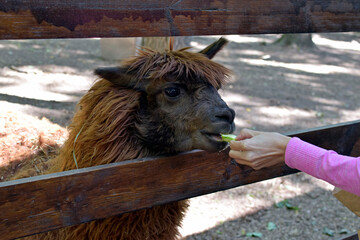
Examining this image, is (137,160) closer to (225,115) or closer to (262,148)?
(225,115)

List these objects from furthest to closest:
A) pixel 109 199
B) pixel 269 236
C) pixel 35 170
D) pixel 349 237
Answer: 1. pixel 269 236
2. pixel 349 237
3. pixel 35 170
4. pixel 109 199

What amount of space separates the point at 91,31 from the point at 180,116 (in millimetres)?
840

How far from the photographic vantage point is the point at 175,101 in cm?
251

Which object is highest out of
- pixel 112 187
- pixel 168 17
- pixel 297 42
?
pixel 168 17

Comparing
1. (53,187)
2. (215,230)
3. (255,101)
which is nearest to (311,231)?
(215,230)

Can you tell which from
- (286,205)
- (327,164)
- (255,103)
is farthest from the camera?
(255,103)

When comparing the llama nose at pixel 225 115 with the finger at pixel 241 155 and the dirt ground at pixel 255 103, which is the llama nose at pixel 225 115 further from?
the dirt ground at pixel 255 103

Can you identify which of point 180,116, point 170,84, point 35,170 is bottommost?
→ point 35,170

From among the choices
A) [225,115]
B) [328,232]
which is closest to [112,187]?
[225,115]

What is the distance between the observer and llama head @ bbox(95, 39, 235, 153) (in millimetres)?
2438

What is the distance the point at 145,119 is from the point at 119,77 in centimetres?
35

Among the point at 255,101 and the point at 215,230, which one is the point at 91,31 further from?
the point at 255,101

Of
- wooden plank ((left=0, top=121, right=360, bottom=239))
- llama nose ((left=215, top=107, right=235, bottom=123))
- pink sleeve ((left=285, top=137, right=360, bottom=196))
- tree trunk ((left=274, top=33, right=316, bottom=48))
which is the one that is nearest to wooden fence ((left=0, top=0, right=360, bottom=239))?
wooden plank ((left=0, top=121, right=360, bottom=239))

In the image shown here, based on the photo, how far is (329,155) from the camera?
190 centimetres
